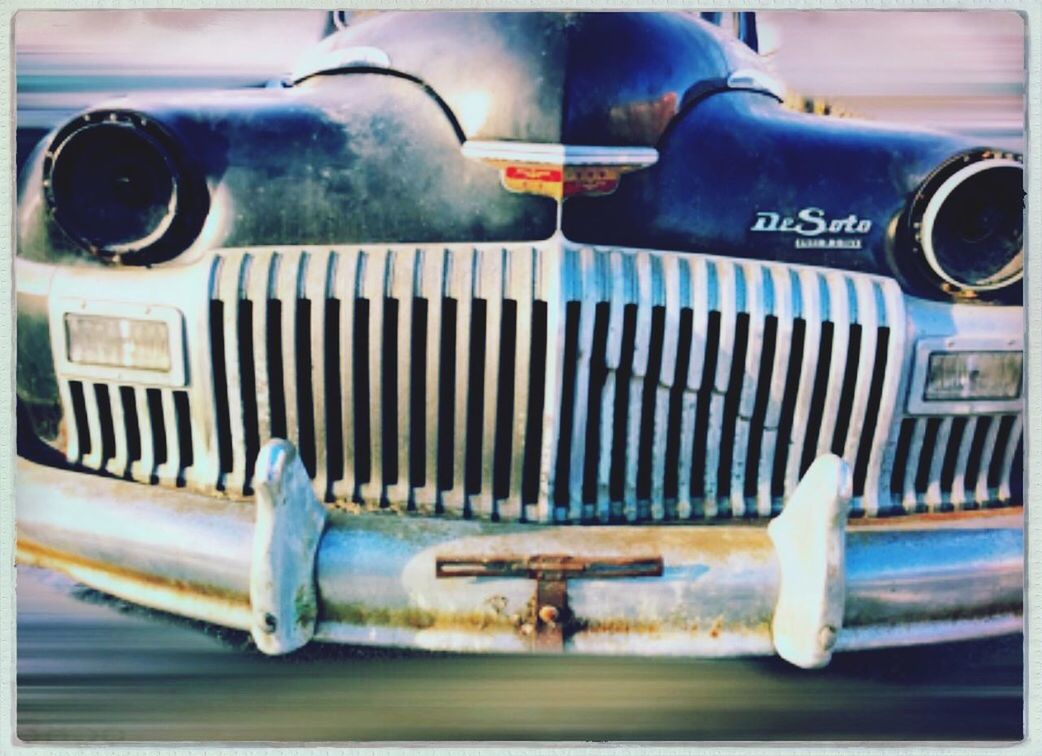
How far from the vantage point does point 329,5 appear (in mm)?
→ 2359

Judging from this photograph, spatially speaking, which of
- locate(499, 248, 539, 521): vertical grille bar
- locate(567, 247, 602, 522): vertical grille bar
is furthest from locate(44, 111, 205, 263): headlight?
locate(567, 247, 602, 522): vertical grille bar

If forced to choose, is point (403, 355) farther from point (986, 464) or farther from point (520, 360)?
point (986, 464)

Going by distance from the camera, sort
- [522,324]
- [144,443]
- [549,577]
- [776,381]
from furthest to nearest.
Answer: [144,443] → [776,381] → [522,324] → [549,577]

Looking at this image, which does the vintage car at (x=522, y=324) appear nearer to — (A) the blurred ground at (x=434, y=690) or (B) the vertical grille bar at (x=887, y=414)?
(B) the vertical grille bar at (x=887, y=414)

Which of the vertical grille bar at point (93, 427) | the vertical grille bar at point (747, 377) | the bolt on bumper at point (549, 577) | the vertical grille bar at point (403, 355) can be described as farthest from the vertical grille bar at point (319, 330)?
the vertical grille bar at point (747, 377)

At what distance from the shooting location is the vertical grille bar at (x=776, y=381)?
212 cm

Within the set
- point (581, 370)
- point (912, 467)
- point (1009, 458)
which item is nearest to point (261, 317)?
point (581, 370)

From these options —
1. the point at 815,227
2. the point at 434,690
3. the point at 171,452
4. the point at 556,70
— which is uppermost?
the point at 556,70

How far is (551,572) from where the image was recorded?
193 centimetres

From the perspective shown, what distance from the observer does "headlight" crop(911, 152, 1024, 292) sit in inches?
86.9

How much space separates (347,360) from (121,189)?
24.2 inches

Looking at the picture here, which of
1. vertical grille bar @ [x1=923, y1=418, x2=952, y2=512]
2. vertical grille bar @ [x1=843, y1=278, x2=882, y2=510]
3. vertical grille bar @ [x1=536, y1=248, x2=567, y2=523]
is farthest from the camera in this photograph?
vertical grille bar @ [x1=923, y1=418, x2=952, y2=512]

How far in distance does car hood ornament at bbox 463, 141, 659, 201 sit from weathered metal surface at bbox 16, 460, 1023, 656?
69 centimetres

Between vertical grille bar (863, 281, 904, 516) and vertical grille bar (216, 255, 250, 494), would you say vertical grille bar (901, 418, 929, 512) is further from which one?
vertical grille bar (216, 255, 250, 494)
